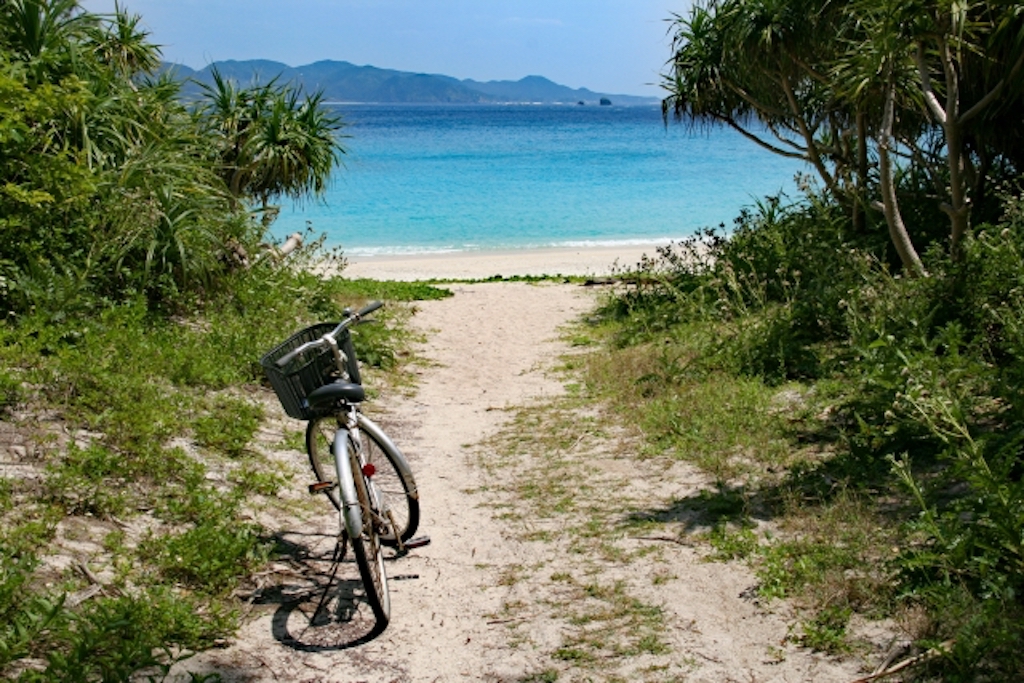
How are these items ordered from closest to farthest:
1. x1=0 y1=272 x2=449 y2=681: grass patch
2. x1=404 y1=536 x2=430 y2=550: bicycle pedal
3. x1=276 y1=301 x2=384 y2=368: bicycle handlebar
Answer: x1=0 y1=272 x2=449 y2=681: grass patch → x1=276 y1=301 x2=384 y2=368: bicycle handlebar → x1=404 y1=536 x2=430 y2=550: bicycle pedal

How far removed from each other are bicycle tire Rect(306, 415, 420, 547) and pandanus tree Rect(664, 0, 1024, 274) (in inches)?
169

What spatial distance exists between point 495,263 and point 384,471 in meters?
16.9

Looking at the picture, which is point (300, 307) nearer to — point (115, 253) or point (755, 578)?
point (115, 253)

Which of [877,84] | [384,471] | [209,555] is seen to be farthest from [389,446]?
[877,84]

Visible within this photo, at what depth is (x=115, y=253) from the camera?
7758 mm

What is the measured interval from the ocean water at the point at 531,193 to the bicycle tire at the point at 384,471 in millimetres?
7389

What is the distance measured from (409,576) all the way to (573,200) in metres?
31.8

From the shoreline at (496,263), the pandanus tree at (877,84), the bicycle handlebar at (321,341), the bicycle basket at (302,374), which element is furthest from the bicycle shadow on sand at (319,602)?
the shoreline at (496,263)

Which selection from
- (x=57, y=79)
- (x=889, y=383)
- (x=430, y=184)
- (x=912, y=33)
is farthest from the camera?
(x=430, y=184)

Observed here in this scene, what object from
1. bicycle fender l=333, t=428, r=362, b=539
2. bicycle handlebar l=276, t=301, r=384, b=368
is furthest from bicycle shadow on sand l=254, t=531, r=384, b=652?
bicycle handlebar l=276, t=301, r=384, b=368

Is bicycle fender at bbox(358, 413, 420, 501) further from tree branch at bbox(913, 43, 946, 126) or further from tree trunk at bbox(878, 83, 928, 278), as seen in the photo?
tree trunk at bbox(878, 83, 928, 278)

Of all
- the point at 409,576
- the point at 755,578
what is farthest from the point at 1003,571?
the point at 409,576

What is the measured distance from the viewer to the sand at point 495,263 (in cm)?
2048

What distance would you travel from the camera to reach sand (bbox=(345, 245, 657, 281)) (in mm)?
20484
